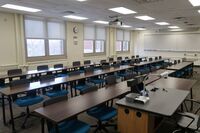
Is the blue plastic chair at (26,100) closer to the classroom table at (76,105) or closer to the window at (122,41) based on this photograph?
the classroom table at (76,105)

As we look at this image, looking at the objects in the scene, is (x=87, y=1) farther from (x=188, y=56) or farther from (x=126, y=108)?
(x=188, y=56)

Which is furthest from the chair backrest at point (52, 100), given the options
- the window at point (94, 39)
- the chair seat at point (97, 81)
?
the window at point (94, 39)

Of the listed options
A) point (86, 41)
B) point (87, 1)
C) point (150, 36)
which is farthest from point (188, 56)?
point (87, 1)

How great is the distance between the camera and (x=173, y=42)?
12219 millimetres

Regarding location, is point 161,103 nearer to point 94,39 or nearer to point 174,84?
point 174,84

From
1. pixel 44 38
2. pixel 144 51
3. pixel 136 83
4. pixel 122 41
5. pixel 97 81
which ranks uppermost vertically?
pixel 122 41

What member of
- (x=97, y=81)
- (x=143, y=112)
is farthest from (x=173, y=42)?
(x=143, y=112)

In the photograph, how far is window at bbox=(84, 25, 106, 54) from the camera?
9.43 m

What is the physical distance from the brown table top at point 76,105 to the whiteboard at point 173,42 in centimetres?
1044

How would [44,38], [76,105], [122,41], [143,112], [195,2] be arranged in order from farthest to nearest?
[122,41], [44,38], [195,2], [76,105], [143,112]

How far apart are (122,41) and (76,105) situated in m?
10.6

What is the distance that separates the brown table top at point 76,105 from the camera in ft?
6.84

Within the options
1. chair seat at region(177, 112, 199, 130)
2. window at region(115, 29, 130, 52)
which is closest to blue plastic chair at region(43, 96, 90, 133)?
chair seat at region(177, 112, 199, 130)

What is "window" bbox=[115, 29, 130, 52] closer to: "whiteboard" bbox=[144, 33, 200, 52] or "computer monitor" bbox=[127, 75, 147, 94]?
"whiteboard" bbox=[144, 33, 200, 52]
